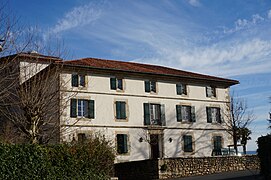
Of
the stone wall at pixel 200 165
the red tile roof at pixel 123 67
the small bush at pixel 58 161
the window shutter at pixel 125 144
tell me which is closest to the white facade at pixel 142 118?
the window shutter at pixel 125 144

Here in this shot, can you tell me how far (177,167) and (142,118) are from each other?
32.6 feet

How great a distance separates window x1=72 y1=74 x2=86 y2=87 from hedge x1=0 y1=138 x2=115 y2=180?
1198cm

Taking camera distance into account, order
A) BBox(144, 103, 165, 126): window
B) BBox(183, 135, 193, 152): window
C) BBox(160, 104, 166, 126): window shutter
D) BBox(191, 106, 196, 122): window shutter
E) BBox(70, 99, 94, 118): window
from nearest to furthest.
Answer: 1. BBox(70, 99, 94, 118): window
2. BBox(144, 103, 165, 126): window
3. BBox(160, 104, 166, 126): window shutter
4. BBox(183, 135, 193, 152): window
5. BBox(191, 106, 196, 122): window shutter

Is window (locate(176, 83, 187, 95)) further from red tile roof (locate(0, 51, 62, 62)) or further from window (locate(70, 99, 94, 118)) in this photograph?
red tile roof (locate(0, 51, 62, 62))

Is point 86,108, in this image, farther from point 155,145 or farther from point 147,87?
point 155,145

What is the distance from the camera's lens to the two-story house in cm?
2877

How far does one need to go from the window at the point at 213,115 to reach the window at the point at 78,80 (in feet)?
39.7

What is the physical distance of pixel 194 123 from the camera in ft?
112

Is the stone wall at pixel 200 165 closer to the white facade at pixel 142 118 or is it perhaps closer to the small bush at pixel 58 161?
the small bush at pixel 58 161

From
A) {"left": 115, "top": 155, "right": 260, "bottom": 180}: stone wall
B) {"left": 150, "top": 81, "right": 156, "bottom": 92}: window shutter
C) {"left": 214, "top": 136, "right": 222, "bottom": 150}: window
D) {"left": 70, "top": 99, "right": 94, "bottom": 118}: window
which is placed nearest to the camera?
{"left": 115, "top": 155, "right": 260, "bottom": 180}: stone wall

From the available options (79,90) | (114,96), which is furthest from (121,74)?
(79,90)

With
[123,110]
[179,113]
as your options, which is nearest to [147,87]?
[123,110]

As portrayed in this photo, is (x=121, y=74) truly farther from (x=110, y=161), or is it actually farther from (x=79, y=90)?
(x=110, y=161)

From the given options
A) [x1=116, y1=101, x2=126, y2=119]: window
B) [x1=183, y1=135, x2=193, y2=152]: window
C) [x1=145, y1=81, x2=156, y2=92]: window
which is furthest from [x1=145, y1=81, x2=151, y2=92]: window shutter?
[x1=183, y1=135, x2=193, y2=152]: window
